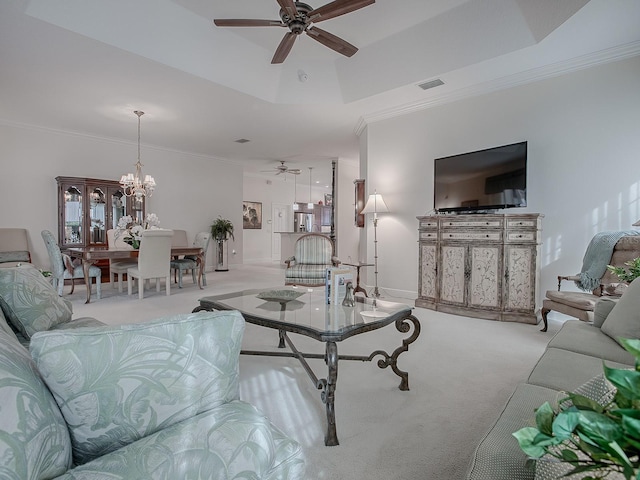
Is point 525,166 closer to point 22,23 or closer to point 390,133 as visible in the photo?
point 390,133

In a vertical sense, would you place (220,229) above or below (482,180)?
below

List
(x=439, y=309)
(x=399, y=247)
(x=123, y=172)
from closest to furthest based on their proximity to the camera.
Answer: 1. (x=439, y=309)
2. (x=399, y=247)
3. (x=123, y=172)

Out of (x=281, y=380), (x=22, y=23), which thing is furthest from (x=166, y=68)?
(x=281, y=380)

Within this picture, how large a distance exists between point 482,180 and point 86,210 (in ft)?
21.8

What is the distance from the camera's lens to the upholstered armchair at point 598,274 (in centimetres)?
295

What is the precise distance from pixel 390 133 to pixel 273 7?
2510 mm

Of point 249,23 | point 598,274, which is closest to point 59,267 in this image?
point 249,23

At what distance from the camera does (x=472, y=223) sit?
3.98 metres

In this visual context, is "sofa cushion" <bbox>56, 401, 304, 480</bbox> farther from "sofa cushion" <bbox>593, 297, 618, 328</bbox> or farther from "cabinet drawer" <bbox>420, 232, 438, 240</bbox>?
"cabinet drawer" <bbox>420, 232, 438, 240</bbox>

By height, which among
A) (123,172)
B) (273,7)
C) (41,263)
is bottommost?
(41,263)

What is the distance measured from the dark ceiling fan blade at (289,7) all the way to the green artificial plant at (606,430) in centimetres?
293

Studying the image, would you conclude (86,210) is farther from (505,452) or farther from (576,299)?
(576,299)

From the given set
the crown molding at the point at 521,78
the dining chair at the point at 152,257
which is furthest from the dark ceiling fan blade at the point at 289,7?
the dining chair at the point at 152,257

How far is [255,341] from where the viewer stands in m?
3.05
